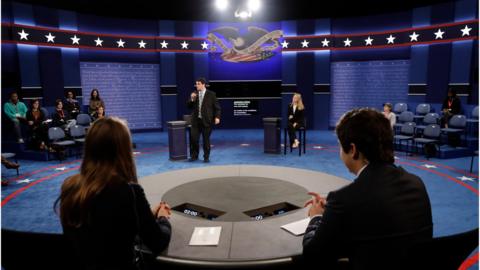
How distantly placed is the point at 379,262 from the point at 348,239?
141 mm

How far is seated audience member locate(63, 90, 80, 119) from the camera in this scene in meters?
9.27

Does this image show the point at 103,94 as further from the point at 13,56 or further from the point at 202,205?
the point at 202,205

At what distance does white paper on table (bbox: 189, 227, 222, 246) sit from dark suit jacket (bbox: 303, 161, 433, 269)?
59cm

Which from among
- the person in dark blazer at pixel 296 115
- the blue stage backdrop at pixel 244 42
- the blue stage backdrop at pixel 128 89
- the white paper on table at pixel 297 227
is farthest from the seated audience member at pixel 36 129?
the white paper on table at pixel 297 227

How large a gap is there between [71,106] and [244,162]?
5.26 meters

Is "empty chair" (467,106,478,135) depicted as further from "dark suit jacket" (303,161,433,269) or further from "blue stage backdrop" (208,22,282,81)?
"dark suit jacket" (303,161,433,269)

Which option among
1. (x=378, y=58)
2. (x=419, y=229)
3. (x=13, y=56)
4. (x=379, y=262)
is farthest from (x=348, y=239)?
(x=378, y=58)

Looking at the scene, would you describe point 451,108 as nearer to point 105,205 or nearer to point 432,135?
point 432,135

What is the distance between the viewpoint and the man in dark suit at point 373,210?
1.34 metres

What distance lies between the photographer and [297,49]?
11.6 metres

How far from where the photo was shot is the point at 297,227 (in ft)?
6.50

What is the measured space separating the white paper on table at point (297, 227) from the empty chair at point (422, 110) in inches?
333

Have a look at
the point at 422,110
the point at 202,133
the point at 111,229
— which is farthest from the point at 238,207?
the point at 422,110

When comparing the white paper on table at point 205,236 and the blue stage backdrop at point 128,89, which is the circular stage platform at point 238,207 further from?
the blue stage backdrop at point 128,89
